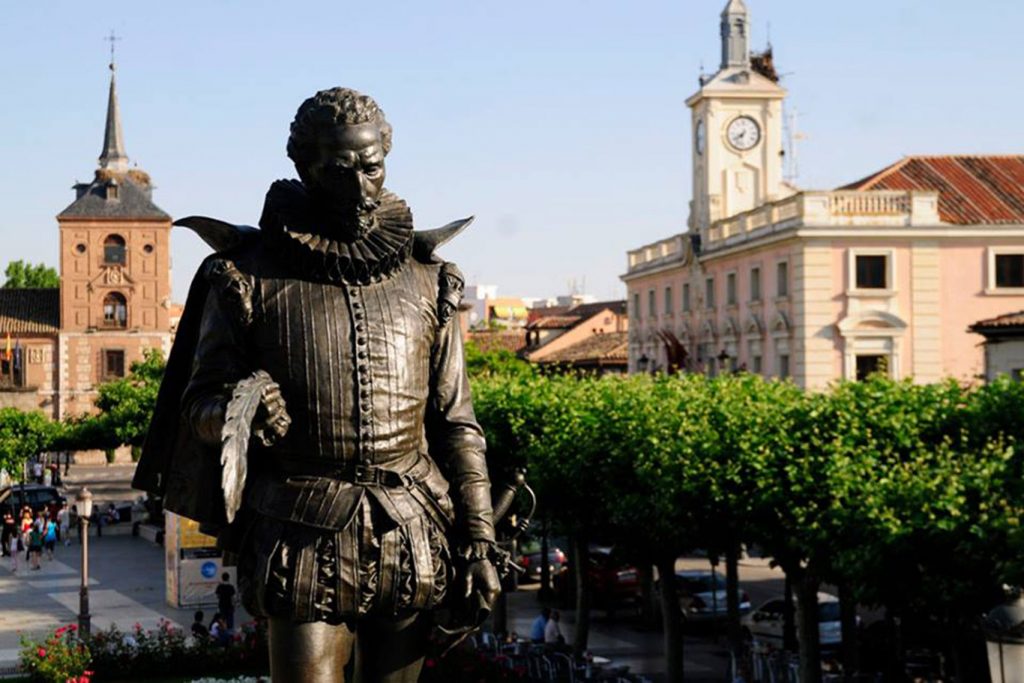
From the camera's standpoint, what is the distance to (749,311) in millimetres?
51344

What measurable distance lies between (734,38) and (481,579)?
179 feet

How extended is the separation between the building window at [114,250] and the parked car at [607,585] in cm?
6538

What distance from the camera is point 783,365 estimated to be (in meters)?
48.6

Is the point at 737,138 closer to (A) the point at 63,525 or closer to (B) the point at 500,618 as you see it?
(A) the point at 63,525

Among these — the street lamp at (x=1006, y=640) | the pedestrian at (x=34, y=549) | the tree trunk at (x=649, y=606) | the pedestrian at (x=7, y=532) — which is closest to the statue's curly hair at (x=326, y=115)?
the street lamp at (x=1006, y=640)

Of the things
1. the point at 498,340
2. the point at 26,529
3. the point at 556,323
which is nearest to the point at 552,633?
the point at 26,529

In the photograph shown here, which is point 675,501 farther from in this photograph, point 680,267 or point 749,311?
point 680,267

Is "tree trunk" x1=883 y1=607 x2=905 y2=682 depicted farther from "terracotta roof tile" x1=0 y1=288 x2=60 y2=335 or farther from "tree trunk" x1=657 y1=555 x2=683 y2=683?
"terracotta roof tile" x1=0 y1=288 x2=60 y2=335

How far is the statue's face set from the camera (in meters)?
5.92

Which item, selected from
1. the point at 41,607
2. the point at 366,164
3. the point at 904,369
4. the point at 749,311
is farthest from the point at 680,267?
the point at 366,164

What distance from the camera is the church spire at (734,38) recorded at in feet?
191

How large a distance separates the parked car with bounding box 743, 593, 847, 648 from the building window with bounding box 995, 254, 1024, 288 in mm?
16971

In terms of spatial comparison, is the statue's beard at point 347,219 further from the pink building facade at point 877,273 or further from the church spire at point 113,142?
the church spire at point 113,142

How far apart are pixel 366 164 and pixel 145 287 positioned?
309ft
